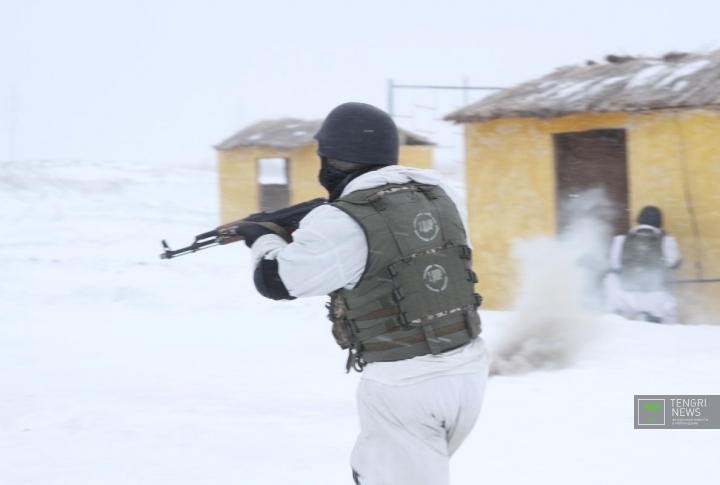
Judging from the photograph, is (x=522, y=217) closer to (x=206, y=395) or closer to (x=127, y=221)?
(x=206, y=395)

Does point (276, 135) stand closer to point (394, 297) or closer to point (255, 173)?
point (255, 173)

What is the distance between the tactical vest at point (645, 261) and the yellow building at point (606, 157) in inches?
16.5

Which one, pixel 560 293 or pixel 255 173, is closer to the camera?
pixel 560 293

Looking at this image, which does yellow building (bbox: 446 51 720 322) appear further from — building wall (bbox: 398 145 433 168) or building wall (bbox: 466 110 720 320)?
building wall (bbox: 398 145 433 168)

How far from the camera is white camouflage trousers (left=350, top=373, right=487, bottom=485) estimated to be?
85.6 inches

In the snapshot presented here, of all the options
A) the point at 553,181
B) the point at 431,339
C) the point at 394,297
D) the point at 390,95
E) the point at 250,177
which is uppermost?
the point at 390,95

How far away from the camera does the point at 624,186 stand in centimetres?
952

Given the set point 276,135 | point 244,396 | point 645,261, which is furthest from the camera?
point 276,135

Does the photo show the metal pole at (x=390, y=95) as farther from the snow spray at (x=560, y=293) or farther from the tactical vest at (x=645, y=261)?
the tactical vest at (x=645, y=261)

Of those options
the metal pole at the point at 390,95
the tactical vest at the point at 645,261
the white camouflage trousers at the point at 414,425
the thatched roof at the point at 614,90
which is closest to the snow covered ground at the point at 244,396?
the tactical vest at the point at 645,261

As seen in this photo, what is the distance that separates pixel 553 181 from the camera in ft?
31.9

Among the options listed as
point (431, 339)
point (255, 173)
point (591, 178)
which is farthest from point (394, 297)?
point (255, 173)

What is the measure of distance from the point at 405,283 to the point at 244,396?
12.0 ft

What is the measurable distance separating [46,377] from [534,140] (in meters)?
6.12
